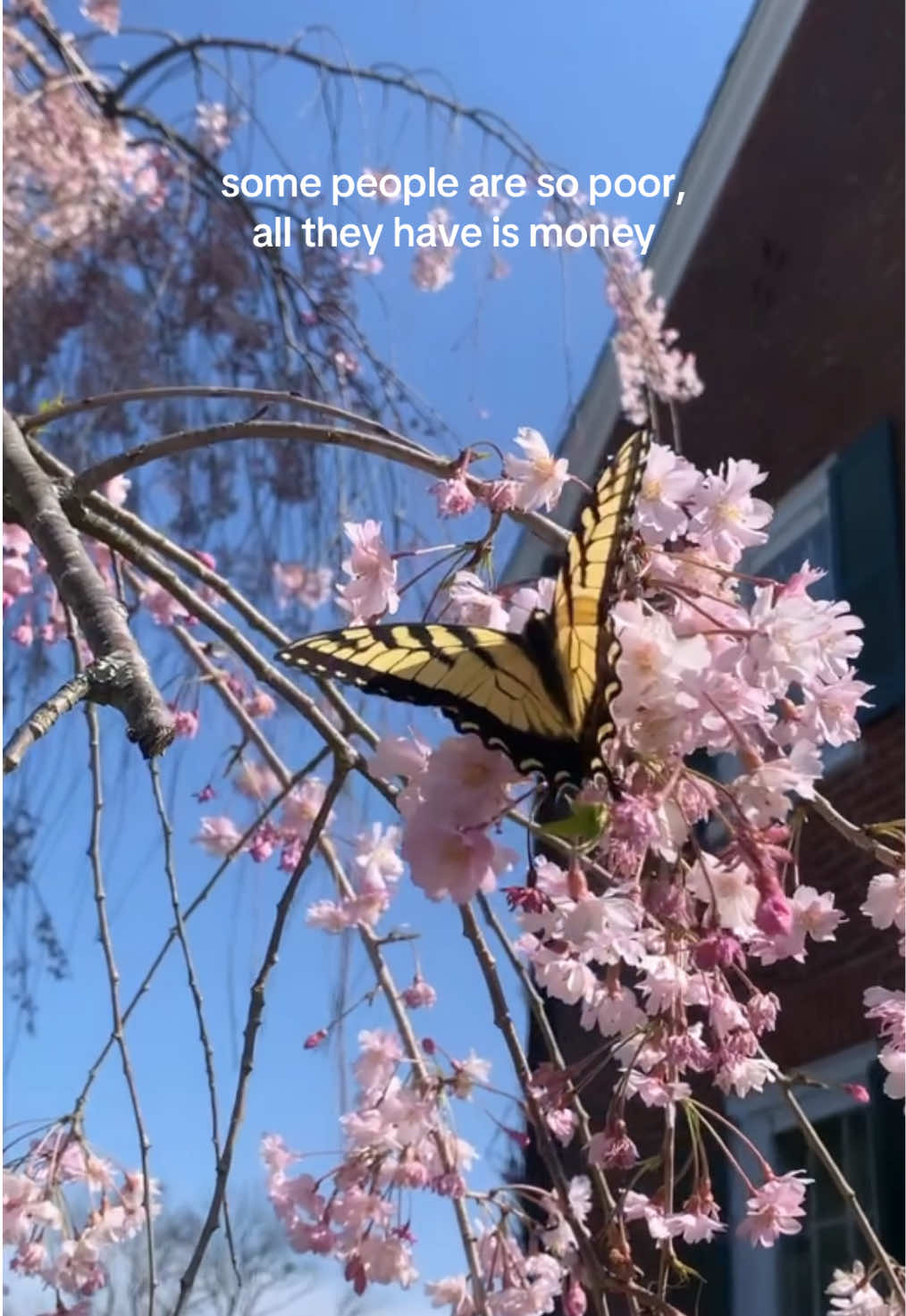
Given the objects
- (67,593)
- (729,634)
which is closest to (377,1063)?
(67,593)

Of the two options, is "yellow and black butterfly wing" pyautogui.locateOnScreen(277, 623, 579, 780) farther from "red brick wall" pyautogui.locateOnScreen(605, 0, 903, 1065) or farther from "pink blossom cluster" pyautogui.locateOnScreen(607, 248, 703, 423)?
"red brick wall" pyautogui.locateOnScreen(605, 0, 903, 1065)

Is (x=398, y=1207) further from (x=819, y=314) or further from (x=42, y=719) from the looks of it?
(x=819, y=314)

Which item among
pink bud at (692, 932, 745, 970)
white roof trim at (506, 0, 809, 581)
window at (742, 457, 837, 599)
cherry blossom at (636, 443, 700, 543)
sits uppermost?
white roof trim at (506, 0, 809, 581)

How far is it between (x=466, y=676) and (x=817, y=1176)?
3.57 m

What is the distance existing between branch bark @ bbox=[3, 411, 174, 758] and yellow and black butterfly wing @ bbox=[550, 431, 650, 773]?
12.7 inches

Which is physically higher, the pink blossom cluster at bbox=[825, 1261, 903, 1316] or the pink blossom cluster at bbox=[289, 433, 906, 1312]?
the pink blossom cluster at bbox=[289, 433, 906, 1312]

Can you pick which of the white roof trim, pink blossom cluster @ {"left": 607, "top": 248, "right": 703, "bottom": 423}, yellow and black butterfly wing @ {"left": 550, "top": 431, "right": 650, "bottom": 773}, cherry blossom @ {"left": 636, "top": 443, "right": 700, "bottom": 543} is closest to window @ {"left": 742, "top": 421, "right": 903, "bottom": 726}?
pink blossom cluster @ {"left": 607, "top": 248, "right": 703, "bottom": 423}

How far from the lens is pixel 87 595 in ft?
4.23

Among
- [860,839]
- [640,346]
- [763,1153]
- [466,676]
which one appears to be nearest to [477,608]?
[466,676]

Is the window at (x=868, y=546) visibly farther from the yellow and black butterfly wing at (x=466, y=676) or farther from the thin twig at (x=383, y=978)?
the yellow and black butterfly wing at (x=466, y=676)

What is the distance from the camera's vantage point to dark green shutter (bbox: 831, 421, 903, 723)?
3732 millimetres

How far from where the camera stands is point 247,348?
10.1 feet

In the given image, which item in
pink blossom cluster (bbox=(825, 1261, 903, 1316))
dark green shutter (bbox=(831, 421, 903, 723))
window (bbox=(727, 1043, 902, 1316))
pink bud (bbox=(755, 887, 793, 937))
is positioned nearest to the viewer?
pink bud (bbox=(755, 887, 793, 937))

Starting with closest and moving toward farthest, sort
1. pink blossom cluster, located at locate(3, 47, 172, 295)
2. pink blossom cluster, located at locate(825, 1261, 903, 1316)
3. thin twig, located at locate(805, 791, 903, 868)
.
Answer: thin twig, located at locate(805, 791, 903, 868)
pink blossom cluster, located at locate(825, 1261, 903, 1316)
pink blossom cluster, located at locate(3, 47, 172, 295)
